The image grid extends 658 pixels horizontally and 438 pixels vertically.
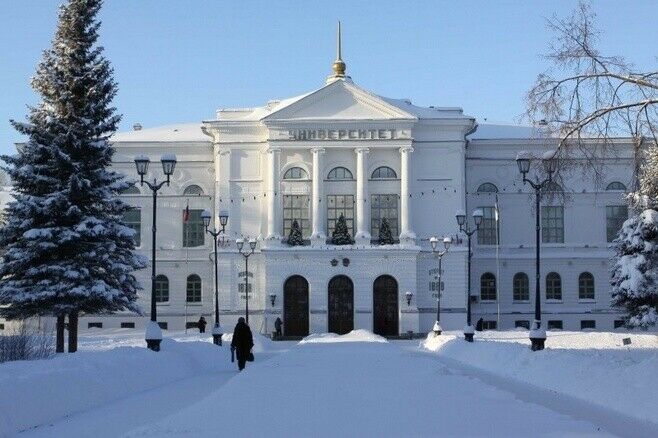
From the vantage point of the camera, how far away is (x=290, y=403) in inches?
626

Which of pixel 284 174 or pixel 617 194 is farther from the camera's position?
pixel 617 194

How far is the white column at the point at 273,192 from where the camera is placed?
62.8m

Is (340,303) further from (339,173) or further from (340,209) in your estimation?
(339,173)

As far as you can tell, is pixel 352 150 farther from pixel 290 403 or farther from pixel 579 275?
pixel 290 403

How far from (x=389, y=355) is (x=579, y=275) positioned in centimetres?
3598

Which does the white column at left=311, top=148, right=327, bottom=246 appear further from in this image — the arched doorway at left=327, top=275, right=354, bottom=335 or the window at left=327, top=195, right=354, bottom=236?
the arched doorway at left=327, top=275, right=354, bottom=335

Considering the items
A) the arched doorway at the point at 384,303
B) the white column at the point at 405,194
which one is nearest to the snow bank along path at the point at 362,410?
the arched doorway at the point at 384,303

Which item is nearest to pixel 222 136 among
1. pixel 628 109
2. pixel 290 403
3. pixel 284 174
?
pixel 284 174

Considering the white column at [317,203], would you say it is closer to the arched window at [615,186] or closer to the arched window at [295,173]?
the arched window at [295,173]

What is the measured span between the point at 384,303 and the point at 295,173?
9.99 meters

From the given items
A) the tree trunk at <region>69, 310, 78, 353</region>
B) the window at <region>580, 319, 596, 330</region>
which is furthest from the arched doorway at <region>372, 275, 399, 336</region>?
the tree trunk at <region>69, 310, 78, 353</region>

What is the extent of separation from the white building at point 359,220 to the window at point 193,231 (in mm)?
93

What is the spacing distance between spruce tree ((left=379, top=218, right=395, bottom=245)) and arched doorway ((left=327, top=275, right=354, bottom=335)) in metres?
3.24

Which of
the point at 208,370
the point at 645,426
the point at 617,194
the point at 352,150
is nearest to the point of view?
the point at 645,426
